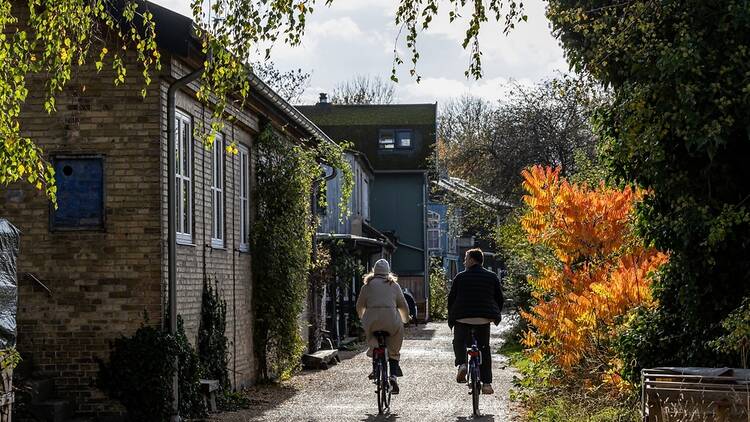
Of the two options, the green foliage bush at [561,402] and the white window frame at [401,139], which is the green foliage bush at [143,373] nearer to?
the green foliage bush at [561,402]

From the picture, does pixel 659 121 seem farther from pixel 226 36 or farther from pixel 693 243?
pixel 226 36

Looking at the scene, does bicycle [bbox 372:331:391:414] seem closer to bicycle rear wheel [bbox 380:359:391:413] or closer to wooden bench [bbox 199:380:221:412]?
bicycle rear wheel [bbox 380:359:391:413]

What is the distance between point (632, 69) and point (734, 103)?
2.61 ft

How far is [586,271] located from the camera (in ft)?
49.3

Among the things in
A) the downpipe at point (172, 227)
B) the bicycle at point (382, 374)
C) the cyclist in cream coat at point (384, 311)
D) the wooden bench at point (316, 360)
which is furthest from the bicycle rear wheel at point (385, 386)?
the wooden bench at point (316, 360)

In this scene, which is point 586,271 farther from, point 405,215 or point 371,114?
point 371,114

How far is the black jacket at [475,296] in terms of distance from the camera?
47.2ft

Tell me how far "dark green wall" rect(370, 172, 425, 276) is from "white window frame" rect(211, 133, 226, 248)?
1380 inches

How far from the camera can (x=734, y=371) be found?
8.83 m

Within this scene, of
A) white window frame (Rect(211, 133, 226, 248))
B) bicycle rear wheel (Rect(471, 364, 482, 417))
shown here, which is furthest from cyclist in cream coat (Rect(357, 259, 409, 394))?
white window frame (Rect(211, 133, 226, 248))

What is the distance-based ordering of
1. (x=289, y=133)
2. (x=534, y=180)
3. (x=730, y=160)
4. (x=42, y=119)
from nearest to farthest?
1. (x=730, y=160)
2. (x=42, y=119)
3. (x=534, y=180)
4. (x=289, y=133)

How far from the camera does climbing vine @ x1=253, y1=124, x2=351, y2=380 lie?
63.9ft

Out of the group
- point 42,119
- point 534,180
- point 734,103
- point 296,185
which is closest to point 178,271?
point 42,119

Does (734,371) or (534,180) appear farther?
(534,180)
